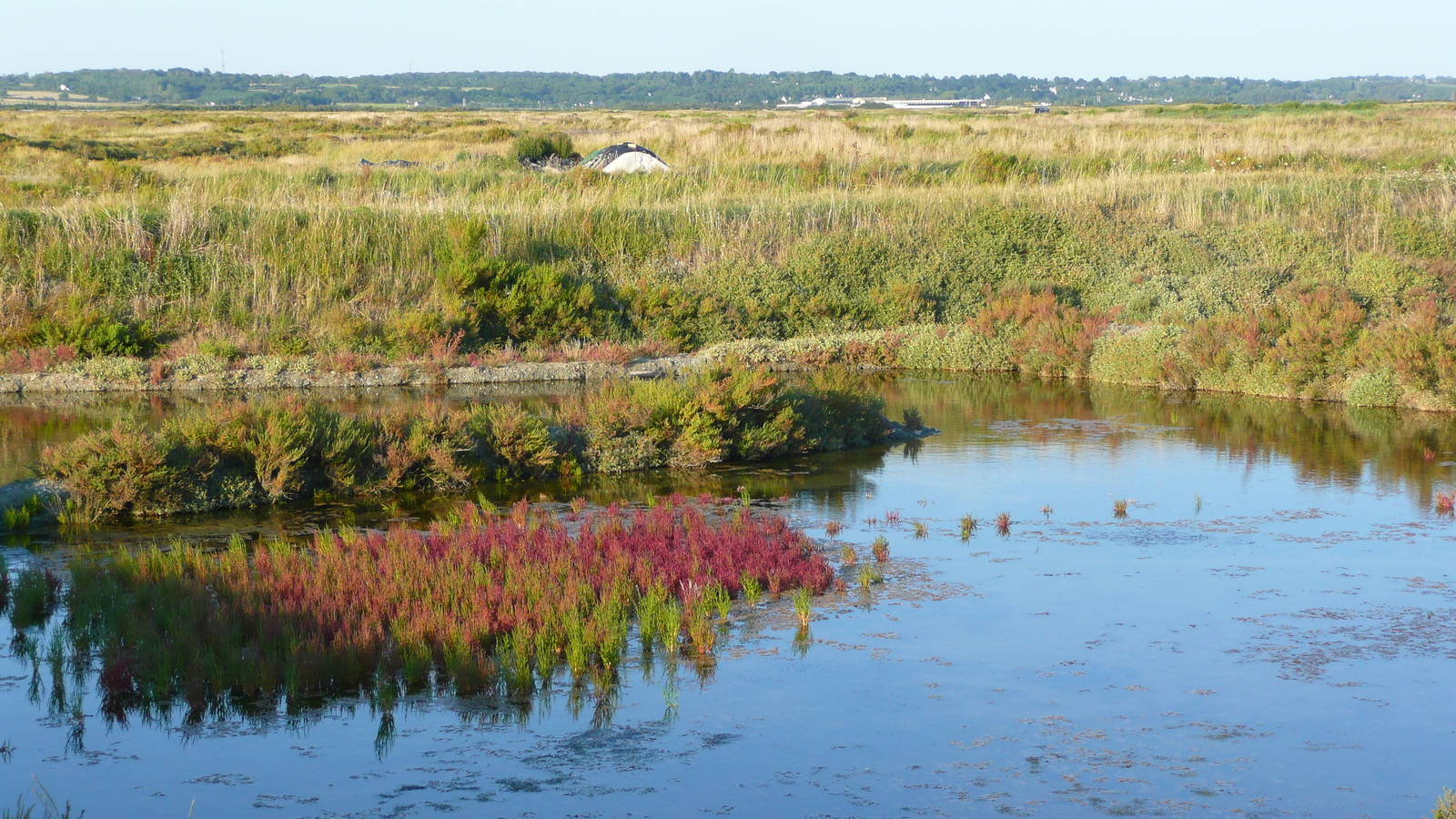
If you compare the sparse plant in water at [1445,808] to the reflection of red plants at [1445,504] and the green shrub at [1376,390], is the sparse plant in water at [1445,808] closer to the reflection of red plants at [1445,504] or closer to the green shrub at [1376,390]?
the reflection of red plants at [1445,504]

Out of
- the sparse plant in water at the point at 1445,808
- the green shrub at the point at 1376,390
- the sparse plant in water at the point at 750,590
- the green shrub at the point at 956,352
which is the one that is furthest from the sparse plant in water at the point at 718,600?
the green shrub at the point at 956,352

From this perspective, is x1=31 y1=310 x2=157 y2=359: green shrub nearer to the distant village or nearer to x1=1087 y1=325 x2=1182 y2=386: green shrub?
x1=1087 y1=325 x2=1182 y2=386: green shrub

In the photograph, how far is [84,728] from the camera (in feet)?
18.7

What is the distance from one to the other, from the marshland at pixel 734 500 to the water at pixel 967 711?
0.03 m

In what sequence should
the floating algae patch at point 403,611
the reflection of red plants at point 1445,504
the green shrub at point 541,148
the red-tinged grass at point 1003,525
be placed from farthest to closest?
1. the green shrub at point 541,148
2. the reflection of red plants at point 1445,504
3. the red-tinged grass at point 1003,525
4. the floating algae patch at point 403,611

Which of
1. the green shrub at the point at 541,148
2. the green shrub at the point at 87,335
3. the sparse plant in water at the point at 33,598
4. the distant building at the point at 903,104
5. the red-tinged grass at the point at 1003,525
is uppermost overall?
the distant building at the point at 903,104

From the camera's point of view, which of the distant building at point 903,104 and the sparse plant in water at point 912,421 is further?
the distant building at point 903,104

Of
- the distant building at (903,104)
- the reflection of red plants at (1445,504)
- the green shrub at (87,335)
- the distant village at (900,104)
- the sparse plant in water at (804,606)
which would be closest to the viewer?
the sparse plant in water at (804,606)

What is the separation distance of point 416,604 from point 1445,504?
26.2ft

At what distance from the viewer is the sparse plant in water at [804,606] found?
286 inches

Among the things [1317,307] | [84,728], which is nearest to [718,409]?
[84,728]

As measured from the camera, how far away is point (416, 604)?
22.7ft

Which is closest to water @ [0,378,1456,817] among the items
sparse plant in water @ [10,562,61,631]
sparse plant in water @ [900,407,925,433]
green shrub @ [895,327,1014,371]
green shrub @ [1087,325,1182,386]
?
sparse plant in water @ [10,562,61,631]

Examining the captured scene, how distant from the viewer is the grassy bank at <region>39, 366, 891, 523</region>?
9539 mm
